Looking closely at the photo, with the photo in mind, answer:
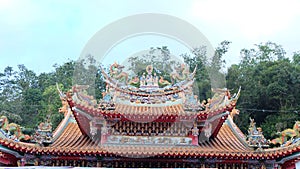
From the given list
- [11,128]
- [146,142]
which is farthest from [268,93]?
[11,128]

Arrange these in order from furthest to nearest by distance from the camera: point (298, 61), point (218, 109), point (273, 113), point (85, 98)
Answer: point (298, 61), point (273, 113), point (85, 98), point (218, 109)

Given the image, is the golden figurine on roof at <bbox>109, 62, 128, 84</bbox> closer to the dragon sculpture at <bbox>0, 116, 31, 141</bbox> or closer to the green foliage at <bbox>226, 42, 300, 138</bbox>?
the dragon sculpture at <bbox>0, 116, 31, 141</bbox>

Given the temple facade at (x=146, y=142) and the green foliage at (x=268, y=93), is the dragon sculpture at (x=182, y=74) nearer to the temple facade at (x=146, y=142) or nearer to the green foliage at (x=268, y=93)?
the temple facade at (x=146, y=142)

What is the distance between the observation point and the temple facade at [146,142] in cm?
874

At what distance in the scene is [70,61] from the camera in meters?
48.4

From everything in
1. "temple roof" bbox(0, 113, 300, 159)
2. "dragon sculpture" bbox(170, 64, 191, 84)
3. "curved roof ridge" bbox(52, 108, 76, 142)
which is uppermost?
"dragon sculpture" bbox(170, 64, 191, 84)

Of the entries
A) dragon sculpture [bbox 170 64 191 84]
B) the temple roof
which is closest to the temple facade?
the temple roof

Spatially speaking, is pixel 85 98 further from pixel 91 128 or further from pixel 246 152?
pixel 246 152

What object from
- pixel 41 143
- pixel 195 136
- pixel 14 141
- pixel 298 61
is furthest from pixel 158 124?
pixel 298 61

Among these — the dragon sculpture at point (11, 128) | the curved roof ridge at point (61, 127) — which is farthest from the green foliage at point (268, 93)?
the dragon sculpture at point (11, 128)

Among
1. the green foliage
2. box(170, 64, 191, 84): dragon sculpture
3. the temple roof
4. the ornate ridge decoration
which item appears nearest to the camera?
the temple roof

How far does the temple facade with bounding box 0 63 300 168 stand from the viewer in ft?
28.7

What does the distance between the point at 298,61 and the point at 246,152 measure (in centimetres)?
3245

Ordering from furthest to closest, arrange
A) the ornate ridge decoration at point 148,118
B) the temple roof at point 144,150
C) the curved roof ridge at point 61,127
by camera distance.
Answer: the curved roof ridge at point 61,127
the ornate ridge decoration at point 148,118
the temple roof at point 144,150
